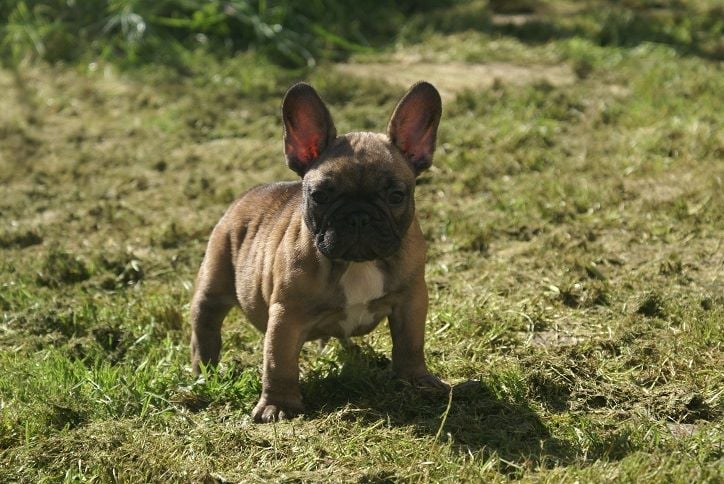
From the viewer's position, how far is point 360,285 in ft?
18.2

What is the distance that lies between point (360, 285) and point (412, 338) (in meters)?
0.41

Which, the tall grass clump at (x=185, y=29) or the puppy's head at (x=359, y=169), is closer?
the puppy's head at (x=359, y=169)

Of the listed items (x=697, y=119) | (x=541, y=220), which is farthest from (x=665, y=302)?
(x=697, y=119)

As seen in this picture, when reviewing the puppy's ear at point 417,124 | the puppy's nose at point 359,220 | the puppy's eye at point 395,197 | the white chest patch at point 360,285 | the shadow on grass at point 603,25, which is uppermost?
the puppy's ear at point 417,124

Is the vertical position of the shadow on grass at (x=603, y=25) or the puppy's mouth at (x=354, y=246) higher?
the puppy's mouth at (x=354, y=246)

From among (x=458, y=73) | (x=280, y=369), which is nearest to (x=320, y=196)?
(x=280, y=369)

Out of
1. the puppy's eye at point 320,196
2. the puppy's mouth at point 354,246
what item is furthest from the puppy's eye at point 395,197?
the puppy's eye at point 320,196

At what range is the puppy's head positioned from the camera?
17.4 feet

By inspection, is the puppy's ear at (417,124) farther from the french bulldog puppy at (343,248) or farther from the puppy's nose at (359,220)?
the puppy's nose at (359,220)

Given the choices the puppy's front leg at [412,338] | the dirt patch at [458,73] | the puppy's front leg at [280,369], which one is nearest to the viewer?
the puppy's front leg at [280,369]

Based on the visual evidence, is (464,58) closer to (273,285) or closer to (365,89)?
(365,89)

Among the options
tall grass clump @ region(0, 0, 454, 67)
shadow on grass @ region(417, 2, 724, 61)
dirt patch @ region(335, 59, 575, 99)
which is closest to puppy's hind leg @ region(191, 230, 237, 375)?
dirt patch @ region(335, 59, 575, 99)

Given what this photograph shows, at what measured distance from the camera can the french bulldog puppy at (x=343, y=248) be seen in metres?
5.37

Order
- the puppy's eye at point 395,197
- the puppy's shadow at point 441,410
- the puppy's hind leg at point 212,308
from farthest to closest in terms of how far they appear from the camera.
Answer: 1. the puppy's hind leg at point 212,308
2. the puppy's eye at point 395,197
3. the puppy's shadow at point 441,410
